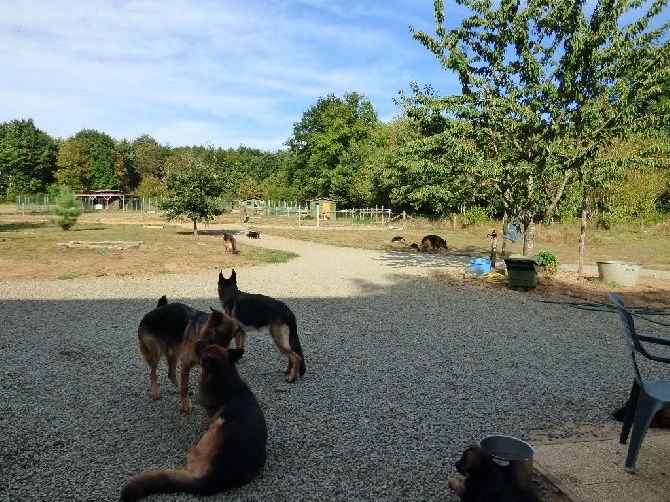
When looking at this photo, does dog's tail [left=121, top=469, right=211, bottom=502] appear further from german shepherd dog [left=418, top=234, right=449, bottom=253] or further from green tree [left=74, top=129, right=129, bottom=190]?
green tree [left=74, top=129, right=129, bottom=190]

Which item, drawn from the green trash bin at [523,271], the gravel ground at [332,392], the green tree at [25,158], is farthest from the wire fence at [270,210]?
the gravel ground at [332,392]

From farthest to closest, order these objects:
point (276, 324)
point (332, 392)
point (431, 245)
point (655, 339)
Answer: point (431, 245) → point (276, 324) → point (332, 392) → point (655, 339)

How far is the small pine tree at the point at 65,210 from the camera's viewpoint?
2920cm

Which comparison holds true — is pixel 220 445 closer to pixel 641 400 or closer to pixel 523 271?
pixel 641 400

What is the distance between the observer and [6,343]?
7152mm

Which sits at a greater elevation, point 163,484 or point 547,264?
point 547,264

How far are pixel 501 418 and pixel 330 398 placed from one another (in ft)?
5.91

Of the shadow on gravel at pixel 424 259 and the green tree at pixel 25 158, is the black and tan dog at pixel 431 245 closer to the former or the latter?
the shadow on gravel at pixel 424 259

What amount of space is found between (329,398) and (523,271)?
8.97 m

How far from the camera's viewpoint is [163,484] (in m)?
3.18

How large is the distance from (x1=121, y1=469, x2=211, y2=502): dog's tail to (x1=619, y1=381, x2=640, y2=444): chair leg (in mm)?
3464

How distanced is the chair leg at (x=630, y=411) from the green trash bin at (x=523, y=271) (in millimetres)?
8786

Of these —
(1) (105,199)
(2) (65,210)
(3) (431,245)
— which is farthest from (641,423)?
(1) (105,199)

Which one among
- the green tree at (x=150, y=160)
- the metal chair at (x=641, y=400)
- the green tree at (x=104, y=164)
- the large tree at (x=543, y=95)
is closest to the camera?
the metal chair at (x=641, y=400)
